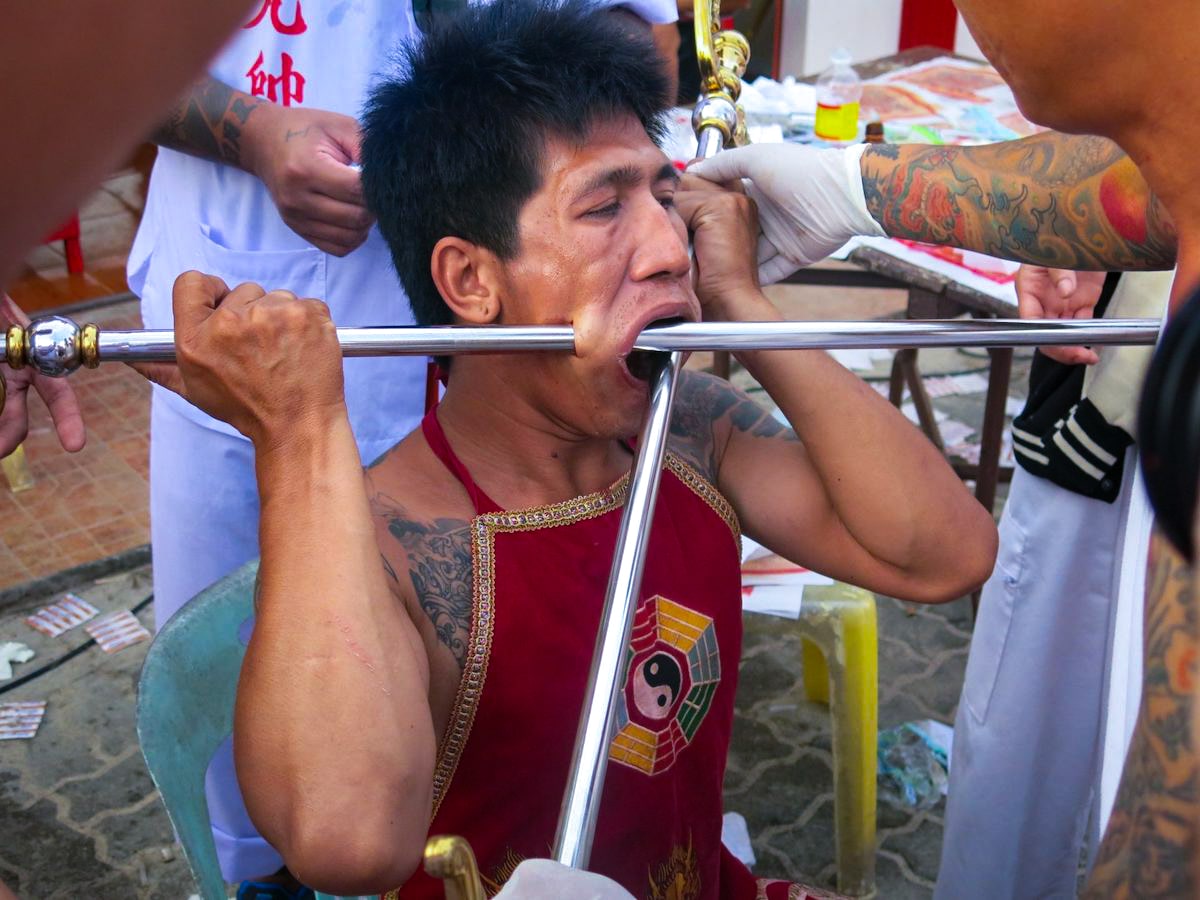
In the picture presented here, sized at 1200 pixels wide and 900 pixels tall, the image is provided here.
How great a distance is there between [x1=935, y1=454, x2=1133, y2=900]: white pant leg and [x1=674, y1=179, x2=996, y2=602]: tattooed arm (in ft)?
1.68

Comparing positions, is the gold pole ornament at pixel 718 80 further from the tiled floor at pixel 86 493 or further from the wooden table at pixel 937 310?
the tiled floor at pixel 86 493

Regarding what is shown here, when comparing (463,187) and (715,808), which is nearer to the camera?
(463,187)

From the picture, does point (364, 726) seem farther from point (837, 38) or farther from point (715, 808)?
point (837, 38)

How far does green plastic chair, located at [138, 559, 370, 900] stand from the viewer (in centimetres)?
190

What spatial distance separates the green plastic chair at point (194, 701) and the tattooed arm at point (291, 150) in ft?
1.81

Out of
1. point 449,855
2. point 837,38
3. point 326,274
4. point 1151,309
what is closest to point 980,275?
point 1151,309

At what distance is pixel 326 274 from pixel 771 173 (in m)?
0.77

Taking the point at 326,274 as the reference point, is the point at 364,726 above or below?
below

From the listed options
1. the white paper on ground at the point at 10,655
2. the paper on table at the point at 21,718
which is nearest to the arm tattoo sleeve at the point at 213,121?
the paper on table at the point at 21,718

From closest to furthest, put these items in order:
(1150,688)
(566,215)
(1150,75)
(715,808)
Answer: (1150,688)
(1150,75)
(566,215)
(715,808)

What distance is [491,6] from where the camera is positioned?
1805 mm

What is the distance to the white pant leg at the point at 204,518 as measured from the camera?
2270 millimetres

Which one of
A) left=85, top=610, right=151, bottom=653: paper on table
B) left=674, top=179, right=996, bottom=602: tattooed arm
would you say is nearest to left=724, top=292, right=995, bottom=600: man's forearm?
left=674, top=179, right=996, bottom=602: tattooed arm

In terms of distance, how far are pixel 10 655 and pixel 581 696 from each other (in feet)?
8.51
